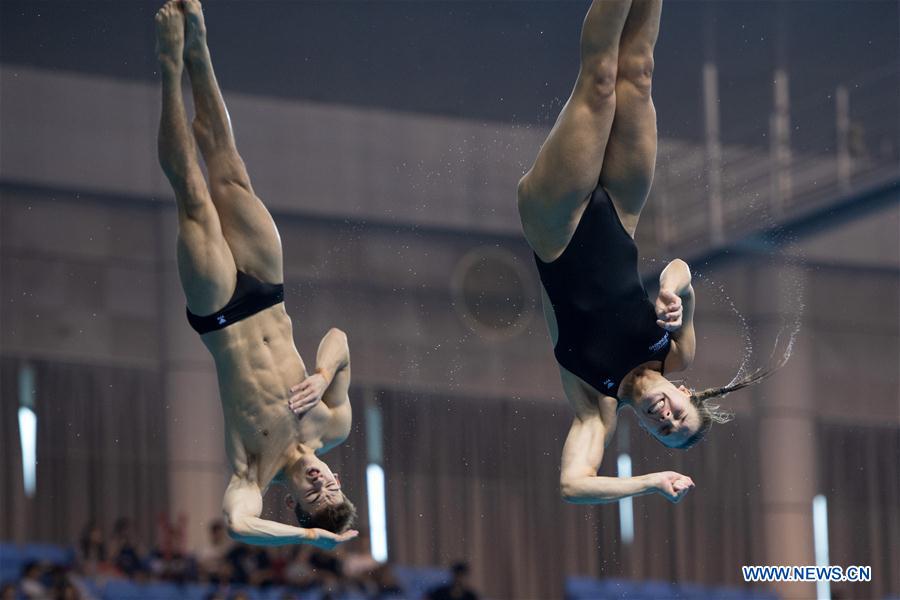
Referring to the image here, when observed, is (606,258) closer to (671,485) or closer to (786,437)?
(671,485)

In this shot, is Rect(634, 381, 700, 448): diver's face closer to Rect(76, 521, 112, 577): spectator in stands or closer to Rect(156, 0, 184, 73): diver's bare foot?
Rect(156, 0, 184, 73): diver's bare foot

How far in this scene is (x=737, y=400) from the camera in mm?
16078

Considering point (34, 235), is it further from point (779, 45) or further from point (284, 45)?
point (779, 45)

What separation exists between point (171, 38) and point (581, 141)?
79.2 inches

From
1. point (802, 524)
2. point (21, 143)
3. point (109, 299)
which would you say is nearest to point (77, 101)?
point (21, 143)

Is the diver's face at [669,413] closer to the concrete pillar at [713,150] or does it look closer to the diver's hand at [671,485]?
the diver's hand at [671,485]

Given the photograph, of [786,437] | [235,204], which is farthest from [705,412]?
[786,437]

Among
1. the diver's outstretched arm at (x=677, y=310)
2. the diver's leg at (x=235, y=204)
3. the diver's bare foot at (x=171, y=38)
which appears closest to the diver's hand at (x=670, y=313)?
the diver's outstretched arm at (x=677, y=310)

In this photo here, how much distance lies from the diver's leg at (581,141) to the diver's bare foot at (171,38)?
1.78 metres

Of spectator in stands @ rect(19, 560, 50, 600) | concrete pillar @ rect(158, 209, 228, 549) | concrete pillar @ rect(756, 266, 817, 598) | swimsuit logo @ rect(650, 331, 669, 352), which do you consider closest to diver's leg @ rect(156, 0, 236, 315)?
swimsuit logo @ rect(650, 331, 669, 352)

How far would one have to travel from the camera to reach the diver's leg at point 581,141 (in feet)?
21.1

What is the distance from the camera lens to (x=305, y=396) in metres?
6.91

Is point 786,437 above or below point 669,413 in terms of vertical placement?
below

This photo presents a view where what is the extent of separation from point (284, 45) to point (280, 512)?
4.69 meters
